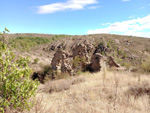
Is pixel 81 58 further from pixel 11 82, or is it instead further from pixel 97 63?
pixel 11 82

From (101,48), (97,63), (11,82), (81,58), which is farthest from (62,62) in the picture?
(101,48)

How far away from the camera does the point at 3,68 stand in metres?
3.15

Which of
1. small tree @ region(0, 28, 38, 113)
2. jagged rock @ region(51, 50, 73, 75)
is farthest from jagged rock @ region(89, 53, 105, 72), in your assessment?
small tree @ region(0, 28, 38, 113)

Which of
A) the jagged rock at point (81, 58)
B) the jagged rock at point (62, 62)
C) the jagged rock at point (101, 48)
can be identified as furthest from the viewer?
the jagged rock at point (101, 48)

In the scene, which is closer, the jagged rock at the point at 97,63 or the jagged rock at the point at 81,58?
the jagged rock at the point at 97,63

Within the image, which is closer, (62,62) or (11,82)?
(11,82)

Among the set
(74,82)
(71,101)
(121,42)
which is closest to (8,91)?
(71,101)

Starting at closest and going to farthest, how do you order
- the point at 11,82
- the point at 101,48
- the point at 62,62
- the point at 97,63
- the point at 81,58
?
the point at 11,82 → the point at 62,62 → the point at 97,63 → the point at 81,58 → the point at 101,48

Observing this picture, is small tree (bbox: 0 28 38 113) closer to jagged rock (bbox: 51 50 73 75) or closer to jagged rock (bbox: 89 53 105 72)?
jagged rock (bbox: 51 50 73 75)

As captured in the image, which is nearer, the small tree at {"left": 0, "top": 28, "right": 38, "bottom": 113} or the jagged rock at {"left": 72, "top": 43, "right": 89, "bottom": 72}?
the small tree at {"left": 0, "top": 28, "right": 38, "bottom": 113}

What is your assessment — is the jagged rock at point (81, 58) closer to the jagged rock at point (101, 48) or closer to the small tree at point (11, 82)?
the small tree at point (11, 82)

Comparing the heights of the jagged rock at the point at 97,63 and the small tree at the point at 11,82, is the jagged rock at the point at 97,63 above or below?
below

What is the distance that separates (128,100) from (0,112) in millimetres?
4496

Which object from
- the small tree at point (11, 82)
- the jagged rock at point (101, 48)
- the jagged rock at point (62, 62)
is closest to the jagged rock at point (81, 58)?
the jagged rock at point (62, 62)
